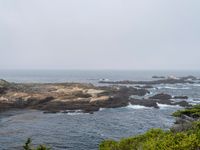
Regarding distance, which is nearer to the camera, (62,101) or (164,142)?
(164,142)

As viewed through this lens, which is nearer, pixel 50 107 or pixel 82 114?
pixel 82 114

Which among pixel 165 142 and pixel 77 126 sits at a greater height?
pixel 165 142

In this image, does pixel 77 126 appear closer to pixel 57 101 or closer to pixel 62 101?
pixel 62 101

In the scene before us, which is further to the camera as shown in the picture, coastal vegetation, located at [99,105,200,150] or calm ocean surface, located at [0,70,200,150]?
calm ocean surface, located at [0,70,200,150]

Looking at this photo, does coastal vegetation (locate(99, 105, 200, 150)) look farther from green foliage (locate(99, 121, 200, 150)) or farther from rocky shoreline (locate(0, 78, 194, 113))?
rocky shoreline (locate(0, 78, 194, 113))

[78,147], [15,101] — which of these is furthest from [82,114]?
[78,147]

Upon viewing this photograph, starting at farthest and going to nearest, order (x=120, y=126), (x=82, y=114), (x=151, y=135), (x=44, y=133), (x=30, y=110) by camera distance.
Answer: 1. (x=30, y=110)
2. (x=82, y=114)
3. (x=120, y=126)
4. (x=44, y=133)
5. (x=151, y=135)

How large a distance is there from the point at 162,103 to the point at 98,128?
38.7m

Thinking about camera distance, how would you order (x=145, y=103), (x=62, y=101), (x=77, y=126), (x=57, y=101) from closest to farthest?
(x=77, y=126) → (x=62, y=101) → (x=57, y=101) → (x=145, y=103)

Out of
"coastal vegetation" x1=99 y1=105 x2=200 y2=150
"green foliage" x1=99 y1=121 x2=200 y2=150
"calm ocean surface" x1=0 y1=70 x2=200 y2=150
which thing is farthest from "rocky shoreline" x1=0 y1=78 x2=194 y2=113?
"green foliage" x1=99 y1=121 x2=200 y2=150

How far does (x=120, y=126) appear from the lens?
67.1 m

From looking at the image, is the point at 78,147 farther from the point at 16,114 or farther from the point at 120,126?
the point at 16,114

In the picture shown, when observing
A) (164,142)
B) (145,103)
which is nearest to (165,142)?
(164,142)

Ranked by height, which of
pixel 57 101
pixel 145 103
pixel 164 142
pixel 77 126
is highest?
pixel 164 142
